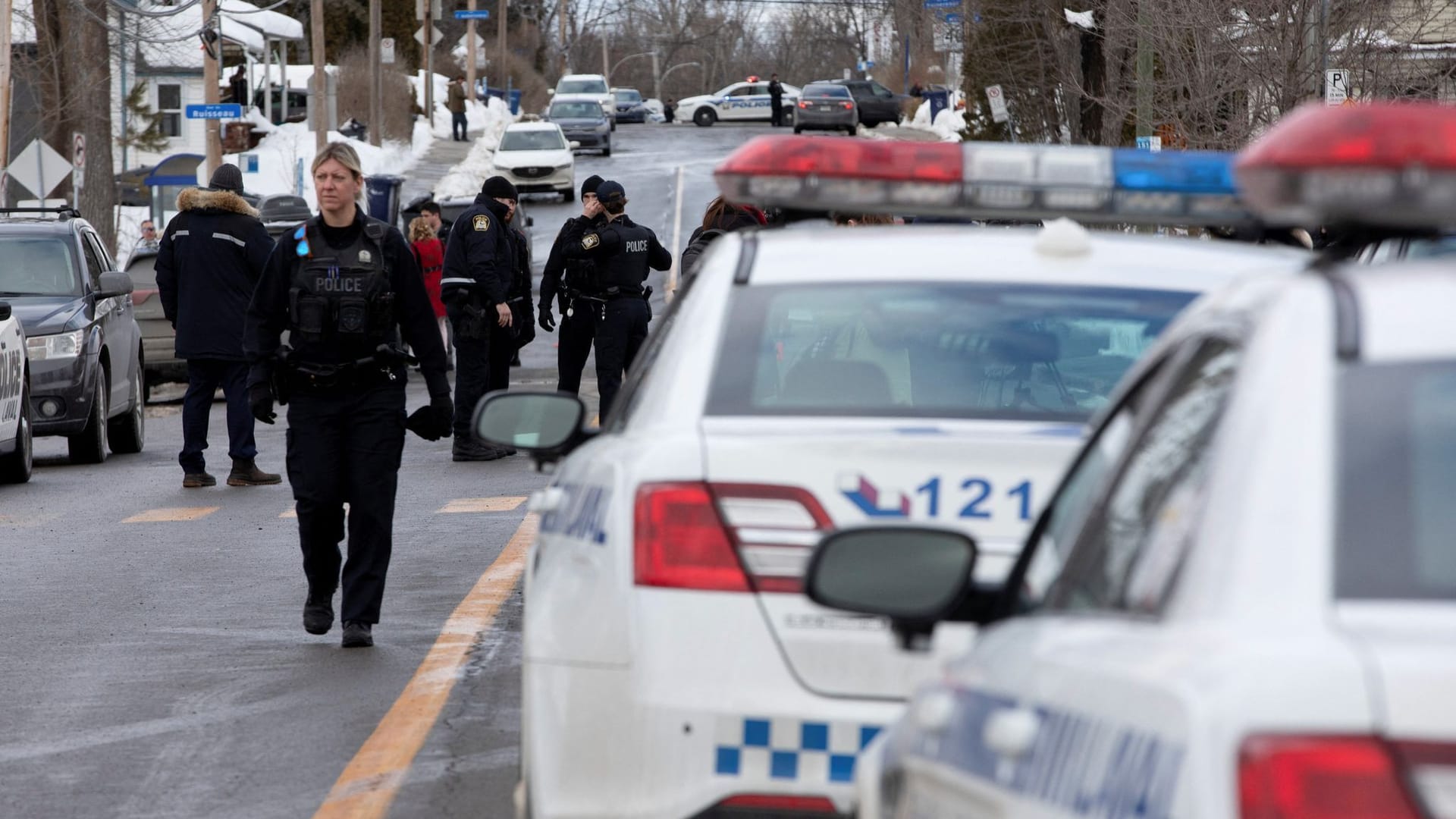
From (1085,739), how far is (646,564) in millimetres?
1805

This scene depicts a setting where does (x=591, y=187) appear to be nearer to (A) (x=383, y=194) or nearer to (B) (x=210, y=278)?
(B) (x=210, y=278)

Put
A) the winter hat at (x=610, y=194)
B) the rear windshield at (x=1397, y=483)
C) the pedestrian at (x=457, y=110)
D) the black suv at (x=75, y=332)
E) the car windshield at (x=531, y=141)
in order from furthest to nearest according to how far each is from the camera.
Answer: the pedestrian at (x=457, y=110), the car windshield at (x=531, y=141), the black suv at (x=75, y=332), the winter hat at (x=610, y=194), the rear windshield at (x=1397, y=483)

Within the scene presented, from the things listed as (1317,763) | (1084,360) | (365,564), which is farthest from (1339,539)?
(365,564)

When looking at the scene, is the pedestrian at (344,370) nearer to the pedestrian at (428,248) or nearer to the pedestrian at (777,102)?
the pedestrian at (428,248)

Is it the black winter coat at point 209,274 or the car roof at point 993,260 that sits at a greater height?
the car roof at point 993,260

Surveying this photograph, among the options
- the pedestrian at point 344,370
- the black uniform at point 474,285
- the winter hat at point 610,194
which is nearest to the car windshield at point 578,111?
the black uniform at point 474,285

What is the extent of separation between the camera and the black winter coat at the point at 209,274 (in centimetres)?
1461

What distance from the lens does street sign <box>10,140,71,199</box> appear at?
29.7 meters

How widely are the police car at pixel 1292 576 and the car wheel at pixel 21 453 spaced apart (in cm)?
1386

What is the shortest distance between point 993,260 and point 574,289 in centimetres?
1066

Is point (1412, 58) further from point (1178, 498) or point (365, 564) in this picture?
point (1178, 498)

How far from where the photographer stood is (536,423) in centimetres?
570

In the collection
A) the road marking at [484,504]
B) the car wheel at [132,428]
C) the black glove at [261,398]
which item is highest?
the black glove at [261,398]

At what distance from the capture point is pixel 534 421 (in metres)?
5.71
